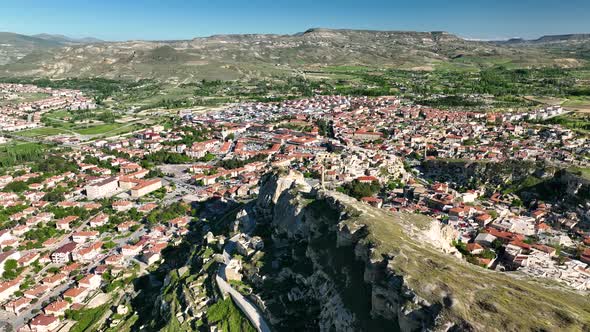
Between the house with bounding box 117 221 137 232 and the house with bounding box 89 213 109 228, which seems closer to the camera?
the house with bounding box 117 221 137 232

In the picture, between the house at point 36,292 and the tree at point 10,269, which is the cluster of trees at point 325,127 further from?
the house at point 36,292

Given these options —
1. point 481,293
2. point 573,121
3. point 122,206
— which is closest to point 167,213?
point 122,206

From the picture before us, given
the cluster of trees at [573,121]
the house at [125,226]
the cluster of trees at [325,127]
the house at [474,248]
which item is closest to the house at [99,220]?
the house at [125,226]

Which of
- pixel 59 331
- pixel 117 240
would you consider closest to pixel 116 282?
pixel 59 331

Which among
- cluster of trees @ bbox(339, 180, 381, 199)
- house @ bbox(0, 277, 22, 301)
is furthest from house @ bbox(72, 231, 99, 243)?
cluster of trees @ bbox(339, 180, 381, 199)

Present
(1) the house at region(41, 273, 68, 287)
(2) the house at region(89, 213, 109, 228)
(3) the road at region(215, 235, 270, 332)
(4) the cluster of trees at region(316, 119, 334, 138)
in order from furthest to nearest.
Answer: (4) the cluster of trees at region(316, 119, 334, 138) < (2) the house at region(89, 213, 109, 228) < (1) the house at region(41, 273, 68, 287) < (3) the road at region(215, 235, 270, 332)

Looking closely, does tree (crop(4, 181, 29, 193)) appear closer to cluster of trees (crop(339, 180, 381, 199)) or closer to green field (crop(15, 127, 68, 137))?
green field (crop(15, 127, 68, 137))
